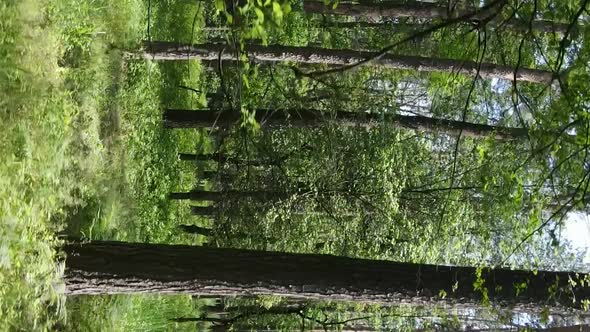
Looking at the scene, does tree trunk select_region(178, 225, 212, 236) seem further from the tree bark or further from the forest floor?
the tree bark

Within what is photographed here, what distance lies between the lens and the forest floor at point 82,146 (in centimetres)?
612

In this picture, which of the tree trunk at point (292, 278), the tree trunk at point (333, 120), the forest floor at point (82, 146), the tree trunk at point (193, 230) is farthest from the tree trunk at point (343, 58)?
the tree trunk at point (193, 230)

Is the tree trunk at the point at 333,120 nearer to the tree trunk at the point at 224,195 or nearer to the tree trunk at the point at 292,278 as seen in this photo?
the tree trunk at the point at 224,195

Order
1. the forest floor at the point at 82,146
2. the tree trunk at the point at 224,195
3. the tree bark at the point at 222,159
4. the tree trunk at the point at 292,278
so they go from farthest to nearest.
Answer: the tree trunk at the point at 224,195
the tree bark at the point at 222,159
the forest floor at the point at 82,146
the tree trunk at the point at 292,278

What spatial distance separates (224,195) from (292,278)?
26.0 feet

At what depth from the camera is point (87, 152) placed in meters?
8.84

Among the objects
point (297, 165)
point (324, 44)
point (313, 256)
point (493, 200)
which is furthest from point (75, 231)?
point (324, 44)

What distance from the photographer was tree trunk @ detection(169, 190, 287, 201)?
44.3 feet

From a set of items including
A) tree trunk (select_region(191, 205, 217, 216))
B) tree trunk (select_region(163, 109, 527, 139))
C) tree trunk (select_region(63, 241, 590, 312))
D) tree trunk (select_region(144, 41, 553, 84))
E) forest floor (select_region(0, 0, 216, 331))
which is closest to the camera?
tree trunk (select_region(63, 241, 590, 312))

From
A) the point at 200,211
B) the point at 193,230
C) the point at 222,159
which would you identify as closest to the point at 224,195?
the point at 222,159

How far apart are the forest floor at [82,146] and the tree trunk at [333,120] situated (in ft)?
1.82

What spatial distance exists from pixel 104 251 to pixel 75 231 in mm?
2358

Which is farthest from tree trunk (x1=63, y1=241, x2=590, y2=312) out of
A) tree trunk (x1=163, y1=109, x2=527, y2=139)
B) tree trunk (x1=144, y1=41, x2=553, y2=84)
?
tree trunk (x1=163, y1=109, x2=527, y2=139)

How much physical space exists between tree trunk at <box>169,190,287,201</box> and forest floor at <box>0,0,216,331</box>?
0.98ft
